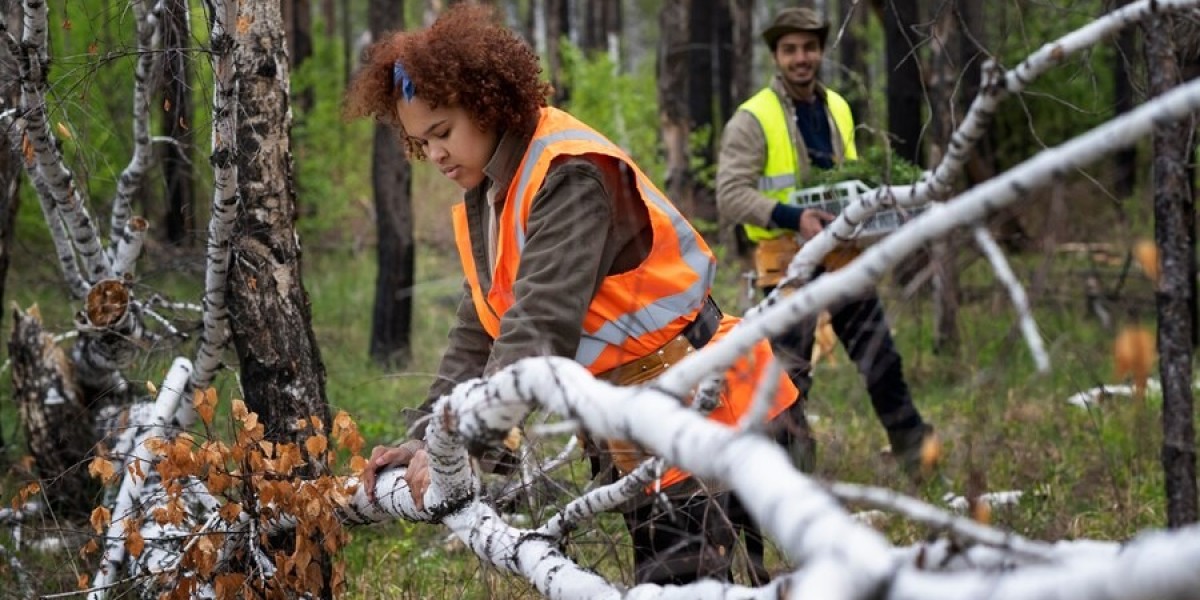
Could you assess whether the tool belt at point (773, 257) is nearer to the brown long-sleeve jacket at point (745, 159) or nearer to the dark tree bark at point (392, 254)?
the brown long-sleeve jacket at point (745, 159)

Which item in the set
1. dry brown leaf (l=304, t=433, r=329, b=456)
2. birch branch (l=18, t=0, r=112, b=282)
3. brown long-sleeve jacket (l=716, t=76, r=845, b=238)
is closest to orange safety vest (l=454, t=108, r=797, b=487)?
dry brown leaf (l=304, t=433, r=329, b=456)

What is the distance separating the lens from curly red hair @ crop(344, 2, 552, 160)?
3.14 meters

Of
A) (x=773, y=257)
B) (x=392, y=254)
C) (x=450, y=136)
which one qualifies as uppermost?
(x=450, y=136)

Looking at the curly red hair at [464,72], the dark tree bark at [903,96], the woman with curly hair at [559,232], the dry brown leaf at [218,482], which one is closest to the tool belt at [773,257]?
the woman with curly hair at [559,232]

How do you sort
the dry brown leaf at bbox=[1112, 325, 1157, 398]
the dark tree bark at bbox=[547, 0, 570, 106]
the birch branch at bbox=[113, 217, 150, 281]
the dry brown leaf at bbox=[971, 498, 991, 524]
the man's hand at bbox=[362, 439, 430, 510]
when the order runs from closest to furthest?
the dry brown leaf at bbox=[1112, 325, 1157, 398] → the dry brown leaf at bbox=[971, 498, 991, 524] → the man's hand at bbox=[362, 439, 430, 510] → the birch branch at bbox=[113, 217, 150, 281] → the dark tree bark at bbox=[547, 0, 570, 106]

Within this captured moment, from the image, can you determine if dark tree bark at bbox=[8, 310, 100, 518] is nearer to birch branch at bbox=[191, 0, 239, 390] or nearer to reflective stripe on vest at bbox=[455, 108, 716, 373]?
birch branch at bbox=[191, 0, 239, 390]

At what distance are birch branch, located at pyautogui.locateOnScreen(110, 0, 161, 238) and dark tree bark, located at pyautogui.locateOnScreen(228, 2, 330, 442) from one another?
0.98 m

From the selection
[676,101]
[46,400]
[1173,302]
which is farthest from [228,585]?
[676,101]

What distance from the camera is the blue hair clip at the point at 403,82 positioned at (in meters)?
3.17

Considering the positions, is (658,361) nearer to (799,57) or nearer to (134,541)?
(134,541)

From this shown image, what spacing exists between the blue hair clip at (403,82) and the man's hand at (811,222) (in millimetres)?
2890

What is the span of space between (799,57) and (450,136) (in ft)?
11.3

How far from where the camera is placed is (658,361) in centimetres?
320

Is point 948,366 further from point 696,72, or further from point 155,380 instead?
point 696,72
